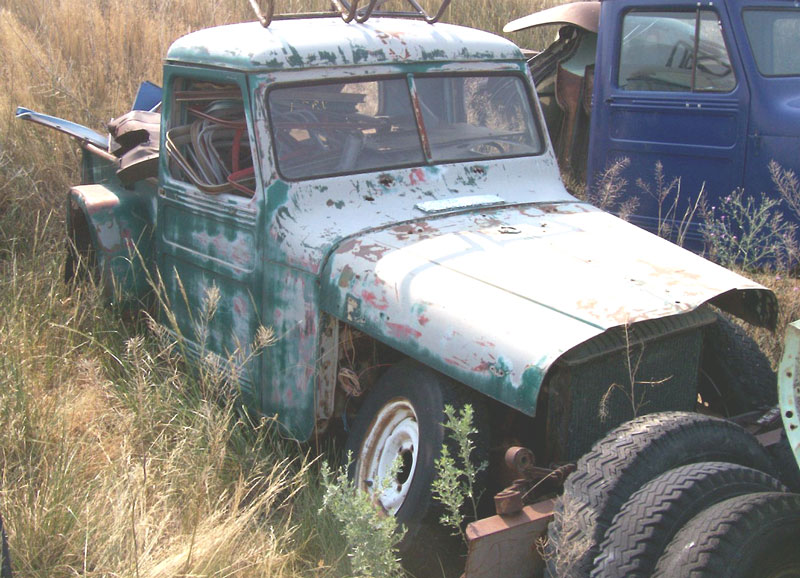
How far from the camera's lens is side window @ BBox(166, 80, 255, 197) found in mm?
4129

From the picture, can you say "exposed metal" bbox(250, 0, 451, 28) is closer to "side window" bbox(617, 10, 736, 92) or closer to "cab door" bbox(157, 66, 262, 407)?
"cab door" bbox(157, 66, 262, 407)

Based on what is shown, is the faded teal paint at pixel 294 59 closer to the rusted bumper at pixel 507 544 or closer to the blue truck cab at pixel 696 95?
the rusted bumper at pixel 507 544

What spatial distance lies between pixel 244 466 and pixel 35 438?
798 mm

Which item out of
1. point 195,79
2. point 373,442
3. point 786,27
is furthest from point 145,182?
point 786,27

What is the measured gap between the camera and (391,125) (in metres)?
3.86

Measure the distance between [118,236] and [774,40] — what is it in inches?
159

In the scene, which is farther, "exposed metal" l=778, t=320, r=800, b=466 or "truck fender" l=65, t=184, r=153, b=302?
"truck fender" l=65, t=184, r=153, b=302

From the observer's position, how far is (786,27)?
5.61 metres

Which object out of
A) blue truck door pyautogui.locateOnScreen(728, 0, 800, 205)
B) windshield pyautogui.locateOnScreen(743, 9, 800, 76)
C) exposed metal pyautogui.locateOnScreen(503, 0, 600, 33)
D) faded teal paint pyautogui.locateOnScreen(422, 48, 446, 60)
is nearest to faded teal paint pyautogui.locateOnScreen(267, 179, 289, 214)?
faded teal paint pyautogui.locateOnScreen(422, 48, 446, 60)

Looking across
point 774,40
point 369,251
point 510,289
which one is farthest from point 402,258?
point 774,40

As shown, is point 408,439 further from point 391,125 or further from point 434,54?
point 434,54

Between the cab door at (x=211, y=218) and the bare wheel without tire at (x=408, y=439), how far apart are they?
595mm

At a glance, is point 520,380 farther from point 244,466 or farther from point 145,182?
point 145,182

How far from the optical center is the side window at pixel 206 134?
163 inches
